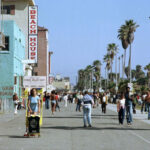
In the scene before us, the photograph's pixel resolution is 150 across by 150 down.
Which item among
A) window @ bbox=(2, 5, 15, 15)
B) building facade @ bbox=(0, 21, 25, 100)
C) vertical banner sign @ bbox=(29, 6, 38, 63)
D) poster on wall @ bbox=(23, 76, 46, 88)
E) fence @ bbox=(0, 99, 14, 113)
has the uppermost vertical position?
window @ bbox=(2, 5, 15, 15)

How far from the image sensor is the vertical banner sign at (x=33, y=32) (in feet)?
165

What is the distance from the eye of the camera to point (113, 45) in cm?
10156

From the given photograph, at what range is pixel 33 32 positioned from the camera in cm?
5047

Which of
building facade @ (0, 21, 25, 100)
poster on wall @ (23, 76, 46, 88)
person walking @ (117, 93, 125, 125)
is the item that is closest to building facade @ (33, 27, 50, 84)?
building facade @ (0, 21, 25, 100)

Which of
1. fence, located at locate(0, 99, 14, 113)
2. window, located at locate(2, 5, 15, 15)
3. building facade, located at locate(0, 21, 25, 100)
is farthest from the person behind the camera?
window, located at locate(2, 5, 15, 15)

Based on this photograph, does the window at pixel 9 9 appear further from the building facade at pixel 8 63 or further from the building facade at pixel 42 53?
the building facade at pixel 42 53

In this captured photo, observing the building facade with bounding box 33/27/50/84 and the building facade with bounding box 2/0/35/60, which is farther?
the building facade with bounding box 33/27/50/84

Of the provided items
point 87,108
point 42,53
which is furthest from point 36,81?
point 42,53

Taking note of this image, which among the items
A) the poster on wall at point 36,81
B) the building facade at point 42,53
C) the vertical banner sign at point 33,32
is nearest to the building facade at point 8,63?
the vertical banner sign at point 33,32

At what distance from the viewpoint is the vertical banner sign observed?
50312mm

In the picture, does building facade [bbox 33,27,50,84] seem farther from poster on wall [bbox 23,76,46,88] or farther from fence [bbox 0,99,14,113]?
poster on wall [bbox 23,76,46,88]

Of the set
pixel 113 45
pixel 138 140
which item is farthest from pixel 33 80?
pixel 113 45

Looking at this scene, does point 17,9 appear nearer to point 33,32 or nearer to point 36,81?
point 33,32

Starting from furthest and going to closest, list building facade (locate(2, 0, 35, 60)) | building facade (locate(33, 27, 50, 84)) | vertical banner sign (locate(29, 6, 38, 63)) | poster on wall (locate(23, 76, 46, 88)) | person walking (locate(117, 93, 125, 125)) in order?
building facade (locate(33, 27, 50, 84)), building facade (locate(2, 0, 35, 60)), vertical banner sign (locate(29, 6, 38, 63)), person walking (locate(117, 93, 125, 125)), poster on wall (locate(23, 76, 46, 88))
